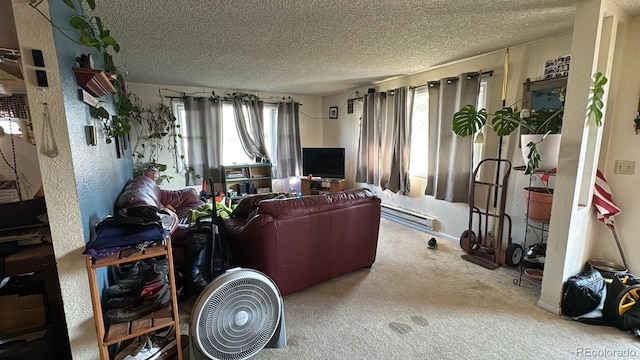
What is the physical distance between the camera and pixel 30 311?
1.51 meters

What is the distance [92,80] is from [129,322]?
1363mm

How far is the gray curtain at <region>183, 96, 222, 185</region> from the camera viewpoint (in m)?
4.76

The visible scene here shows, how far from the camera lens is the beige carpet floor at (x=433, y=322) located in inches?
67.1

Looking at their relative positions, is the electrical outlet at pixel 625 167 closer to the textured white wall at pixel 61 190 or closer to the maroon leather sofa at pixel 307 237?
the maroon leather sofa at pixel 307 237

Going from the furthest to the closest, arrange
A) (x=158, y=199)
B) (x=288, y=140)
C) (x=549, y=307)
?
(x=288, y=140) → (x=158, y=199) → (x=549, y=307)

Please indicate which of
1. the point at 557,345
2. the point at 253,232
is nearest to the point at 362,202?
the point at 253,232

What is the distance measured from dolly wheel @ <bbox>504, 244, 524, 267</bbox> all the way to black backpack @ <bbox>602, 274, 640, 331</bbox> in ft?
2.76

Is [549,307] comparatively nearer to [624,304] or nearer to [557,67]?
[624,304]

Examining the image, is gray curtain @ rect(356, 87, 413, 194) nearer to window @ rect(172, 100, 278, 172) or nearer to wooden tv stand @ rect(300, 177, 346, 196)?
wooden tv stand @ rect(300, 177, 346, 196)

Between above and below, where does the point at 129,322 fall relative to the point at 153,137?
below

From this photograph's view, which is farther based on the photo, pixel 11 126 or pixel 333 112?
pixel 333 112

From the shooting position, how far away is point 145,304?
154cm

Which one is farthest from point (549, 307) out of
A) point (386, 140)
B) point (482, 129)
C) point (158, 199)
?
point (158, 199)

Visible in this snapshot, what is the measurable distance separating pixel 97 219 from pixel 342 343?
1701mm
